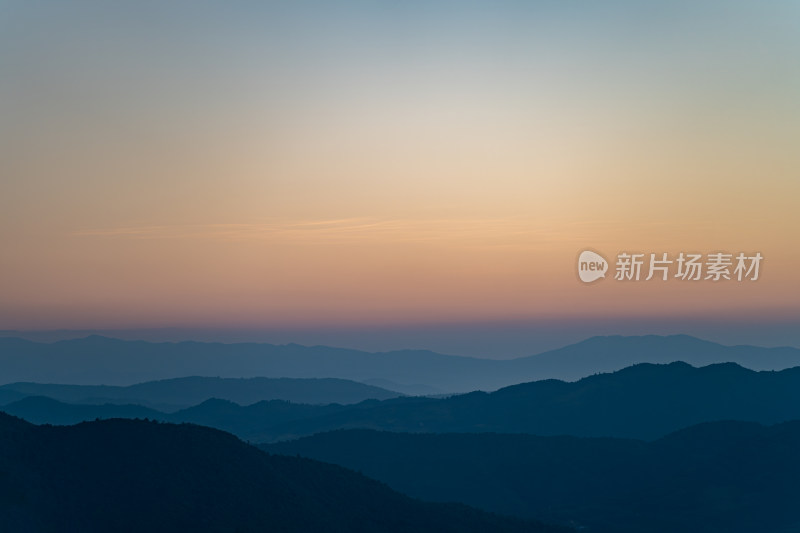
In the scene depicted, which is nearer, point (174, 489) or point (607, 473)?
point (174, 489)

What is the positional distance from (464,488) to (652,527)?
35.6 metres

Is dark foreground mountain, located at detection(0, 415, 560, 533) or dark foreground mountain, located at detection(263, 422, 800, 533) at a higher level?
dark foreground mountain, located at detection(0, 415, 560, 533)

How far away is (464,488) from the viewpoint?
5527 inches

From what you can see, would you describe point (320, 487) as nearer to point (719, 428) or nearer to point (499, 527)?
point (499, 527)

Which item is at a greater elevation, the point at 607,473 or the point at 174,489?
the point at 174,489

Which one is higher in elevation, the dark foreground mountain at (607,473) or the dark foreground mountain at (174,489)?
the dark foreground mountain at (174,489)

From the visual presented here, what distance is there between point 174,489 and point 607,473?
86968 millimetres

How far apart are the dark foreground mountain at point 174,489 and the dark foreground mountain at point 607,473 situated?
125 ft

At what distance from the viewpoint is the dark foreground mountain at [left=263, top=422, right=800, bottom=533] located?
118125mm

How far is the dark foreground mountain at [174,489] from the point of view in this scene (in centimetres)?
A: 6919

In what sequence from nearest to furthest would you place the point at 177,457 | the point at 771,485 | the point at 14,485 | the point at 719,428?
1. the point at 14,485
2. the point at 177,457
3. the point at 771,485
4. the point at 719,428

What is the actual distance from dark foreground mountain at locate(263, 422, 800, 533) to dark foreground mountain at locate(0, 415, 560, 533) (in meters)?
38.2

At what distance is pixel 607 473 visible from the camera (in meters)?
141

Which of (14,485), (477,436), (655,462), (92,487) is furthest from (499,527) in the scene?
(477,436)
